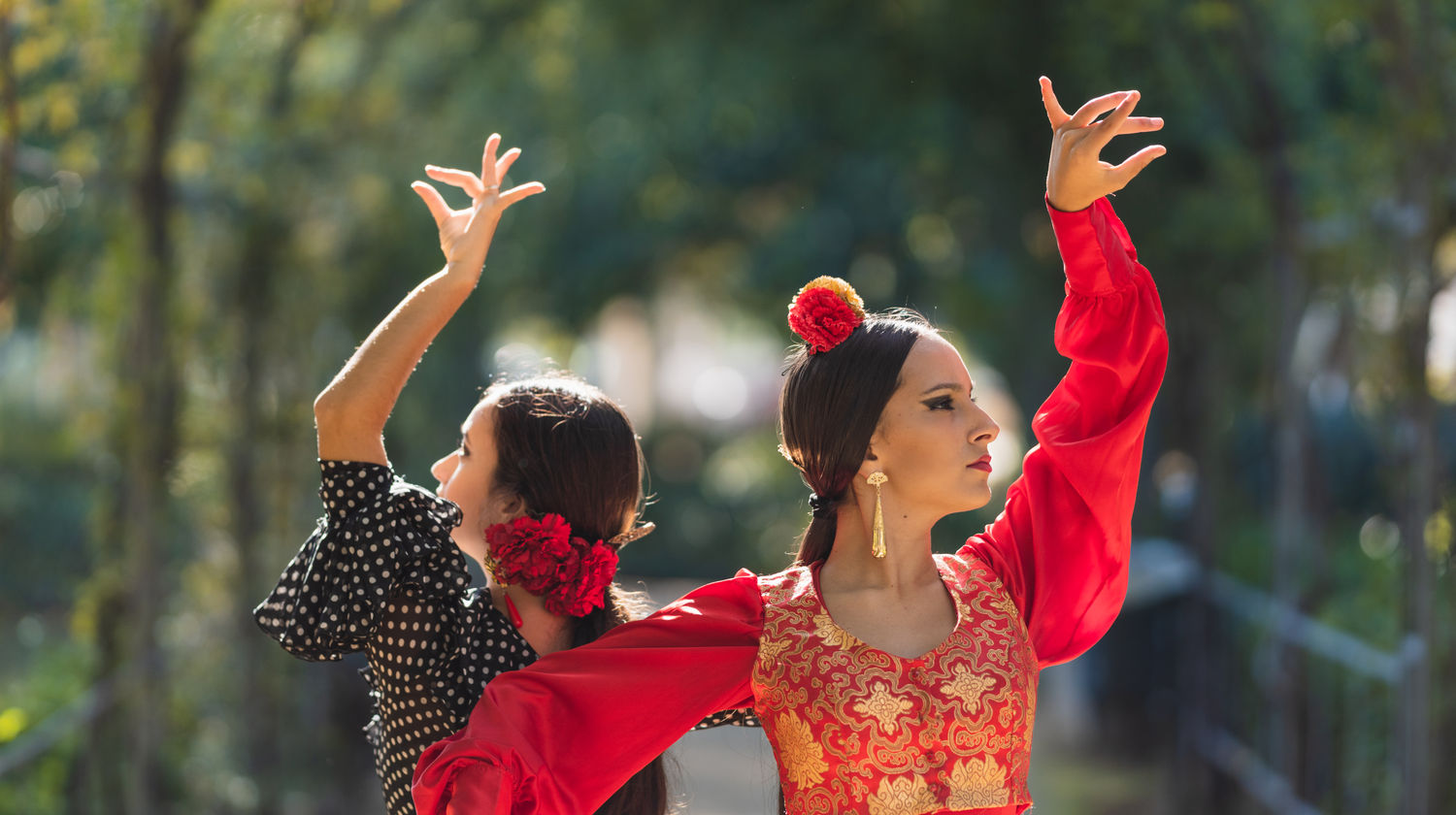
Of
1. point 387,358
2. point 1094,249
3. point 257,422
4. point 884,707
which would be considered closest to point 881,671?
point 884,707

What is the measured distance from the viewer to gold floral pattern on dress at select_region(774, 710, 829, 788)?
1.95 metres

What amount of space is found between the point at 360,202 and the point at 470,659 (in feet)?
13.8

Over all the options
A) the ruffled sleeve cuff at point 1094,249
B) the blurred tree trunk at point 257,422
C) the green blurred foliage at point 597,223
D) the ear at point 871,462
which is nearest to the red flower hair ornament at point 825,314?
the ear at point 871,462

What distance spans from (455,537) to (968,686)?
77 centimetres

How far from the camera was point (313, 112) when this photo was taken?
5191 mm

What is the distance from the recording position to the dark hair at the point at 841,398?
202cm

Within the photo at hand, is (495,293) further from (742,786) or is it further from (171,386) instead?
(171,386)

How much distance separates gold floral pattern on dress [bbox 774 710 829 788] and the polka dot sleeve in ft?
1.72

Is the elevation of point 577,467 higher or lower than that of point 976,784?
higher

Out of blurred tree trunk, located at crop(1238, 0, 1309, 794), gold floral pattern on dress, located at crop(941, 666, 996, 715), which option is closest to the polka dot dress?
gold floral pattern on dress, located at crop(941, 666, 996, 715)

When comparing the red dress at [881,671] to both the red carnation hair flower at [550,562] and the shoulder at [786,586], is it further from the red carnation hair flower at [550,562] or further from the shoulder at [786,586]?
the red carnation hair flower at [550,562]

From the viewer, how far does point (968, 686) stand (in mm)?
1952

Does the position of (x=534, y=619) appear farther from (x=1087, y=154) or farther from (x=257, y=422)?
(x=257, y=422)

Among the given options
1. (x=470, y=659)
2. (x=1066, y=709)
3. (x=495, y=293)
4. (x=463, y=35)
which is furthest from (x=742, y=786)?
(x=470, y=659)
